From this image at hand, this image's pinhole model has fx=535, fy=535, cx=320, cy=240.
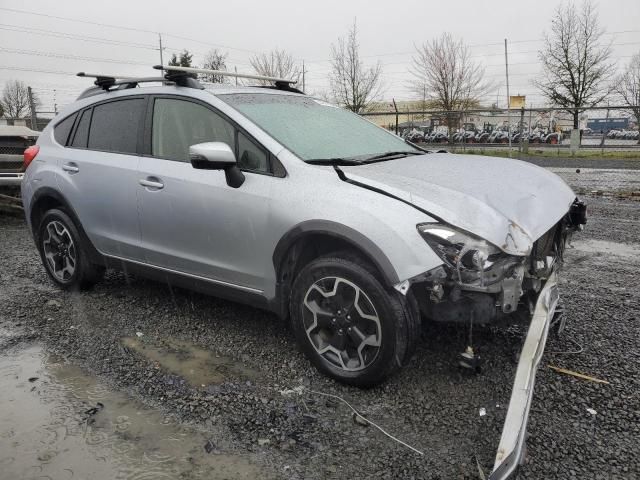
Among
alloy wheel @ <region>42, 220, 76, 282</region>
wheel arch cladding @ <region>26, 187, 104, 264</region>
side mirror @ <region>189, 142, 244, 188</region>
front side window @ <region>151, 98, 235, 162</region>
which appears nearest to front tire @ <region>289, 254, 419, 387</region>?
side mirror @ <region>189, 142, 244, 188</region>

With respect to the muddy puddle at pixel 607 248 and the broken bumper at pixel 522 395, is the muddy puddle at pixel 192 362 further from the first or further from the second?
the muddy puddle at pixel 607 248

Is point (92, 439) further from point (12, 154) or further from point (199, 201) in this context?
point (12, 154)

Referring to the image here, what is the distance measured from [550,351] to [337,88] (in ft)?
92.2

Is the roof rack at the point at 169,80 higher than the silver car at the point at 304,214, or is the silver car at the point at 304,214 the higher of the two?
the roof rack at the point at 169,80

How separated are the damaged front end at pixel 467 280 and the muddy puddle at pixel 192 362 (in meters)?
1.23

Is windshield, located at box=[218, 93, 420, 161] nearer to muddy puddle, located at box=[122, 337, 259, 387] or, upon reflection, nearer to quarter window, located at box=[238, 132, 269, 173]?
quarter window, located at box=[238, 132, 269, 173]

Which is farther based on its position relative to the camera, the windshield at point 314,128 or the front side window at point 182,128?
the front side window at point 182,128

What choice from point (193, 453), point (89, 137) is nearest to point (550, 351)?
A: point (193, 453)

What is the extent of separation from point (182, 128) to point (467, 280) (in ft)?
7.59

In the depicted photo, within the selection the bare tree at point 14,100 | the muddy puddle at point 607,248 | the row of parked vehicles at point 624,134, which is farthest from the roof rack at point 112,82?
the bare tree at point 14,100

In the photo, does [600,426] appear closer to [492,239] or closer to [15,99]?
[492,239]

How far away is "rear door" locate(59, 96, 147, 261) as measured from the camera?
13.3 feet

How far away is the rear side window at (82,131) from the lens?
4.53 m

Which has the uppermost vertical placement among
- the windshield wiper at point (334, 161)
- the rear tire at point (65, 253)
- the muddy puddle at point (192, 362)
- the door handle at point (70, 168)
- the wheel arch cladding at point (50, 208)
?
the door handle at point (70, 168)
